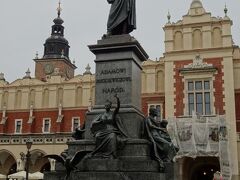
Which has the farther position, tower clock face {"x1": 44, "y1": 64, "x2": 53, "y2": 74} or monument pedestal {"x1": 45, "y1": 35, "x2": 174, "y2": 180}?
tower clock face {"x1": 44, "y1": 64, "x2": 53, "y2": 74}

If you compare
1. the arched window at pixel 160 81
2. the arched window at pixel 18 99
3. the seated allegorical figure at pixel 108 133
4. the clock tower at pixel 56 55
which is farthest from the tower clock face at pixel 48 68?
the seated allegorical figure at pixel 108 133

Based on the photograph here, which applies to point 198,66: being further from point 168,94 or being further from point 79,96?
point 79,96

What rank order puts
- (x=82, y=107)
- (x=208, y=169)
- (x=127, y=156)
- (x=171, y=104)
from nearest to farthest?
1. (x=127, y=156)
2. (x=171, y=104)
3. (x=208, y=169)
4. (x=82, y=107)

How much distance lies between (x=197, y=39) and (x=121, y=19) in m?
16.9

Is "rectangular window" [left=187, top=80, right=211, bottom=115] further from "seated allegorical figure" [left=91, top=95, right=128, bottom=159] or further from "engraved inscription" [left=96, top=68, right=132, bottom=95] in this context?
"seated allegorical figure" [left=91, top=95, right=128, bottom=159]

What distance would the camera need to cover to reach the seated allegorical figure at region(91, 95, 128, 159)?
23.0 feet

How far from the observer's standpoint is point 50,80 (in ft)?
98.0

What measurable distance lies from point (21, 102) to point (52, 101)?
7.91ft

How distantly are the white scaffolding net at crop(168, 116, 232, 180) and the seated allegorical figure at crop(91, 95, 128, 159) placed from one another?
1523 cm

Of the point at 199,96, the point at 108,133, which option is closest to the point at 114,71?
the point at 108,133

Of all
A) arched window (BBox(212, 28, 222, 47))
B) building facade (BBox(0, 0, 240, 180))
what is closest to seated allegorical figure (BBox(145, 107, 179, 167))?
building facade (BBox(0, 0, 240, 180))

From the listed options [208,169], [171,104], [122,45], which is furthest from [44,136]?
[122,45]

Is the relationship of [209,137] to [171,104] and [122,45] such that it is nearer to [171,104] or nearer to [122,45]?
[171,104]

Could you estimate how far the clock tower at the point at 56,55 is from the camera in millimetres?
49438
